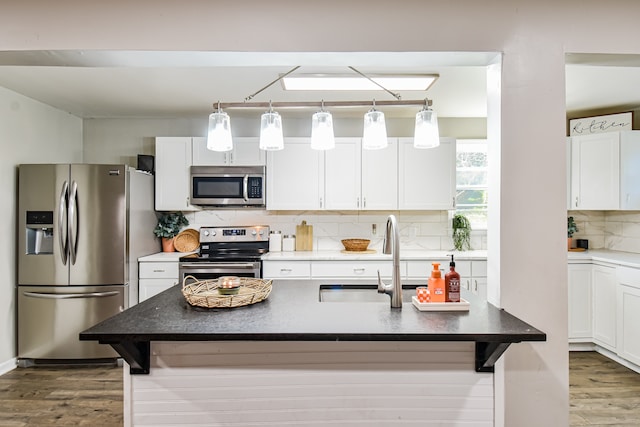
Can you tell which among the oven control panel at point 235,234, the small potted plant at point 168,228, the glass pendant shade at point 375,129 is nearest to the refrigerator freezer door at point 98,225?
the small potted plant at point 168,228

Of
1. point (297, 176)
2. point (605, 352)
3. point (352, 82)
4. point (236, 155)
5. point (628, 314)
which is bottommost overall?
point (605, 352)

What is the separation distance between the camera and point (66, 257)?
3436 mm

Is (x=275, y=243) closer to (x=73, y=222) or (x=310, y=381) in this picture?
(x=73, y=222)

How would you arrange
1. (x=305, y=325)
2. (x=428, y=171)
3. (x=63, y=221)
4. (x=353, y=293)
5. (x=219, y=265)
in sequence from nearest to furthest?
1. (x=305, y=325)
2. (x=353, y=293)
3. (x=63, y=221)
4. (x=219, y=265)
5. (x=428, y=171)

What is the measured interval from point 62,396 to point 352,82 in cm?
302

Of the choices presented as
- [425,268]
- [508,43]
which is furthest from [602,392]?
[508,43]

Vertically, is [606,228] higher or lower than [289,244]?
higher

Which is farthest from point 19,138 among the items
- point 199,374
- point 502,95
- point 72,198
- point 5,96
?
point 502,95

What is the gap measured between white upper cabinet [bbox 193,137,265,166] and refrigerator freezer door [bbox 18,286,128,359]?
156 centimetres

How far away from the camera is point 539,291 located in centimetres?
176

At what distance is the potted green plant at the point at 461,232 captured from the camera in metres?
4.21

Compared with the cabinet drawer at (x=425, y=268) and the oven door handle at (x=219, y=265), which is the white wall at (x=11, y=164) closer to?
the oven door handle at (x=219, y=265)

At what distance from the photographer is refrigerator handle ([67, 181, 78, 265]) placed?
11.2ft

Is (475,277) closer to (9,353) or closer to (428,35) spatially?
(428,35)
